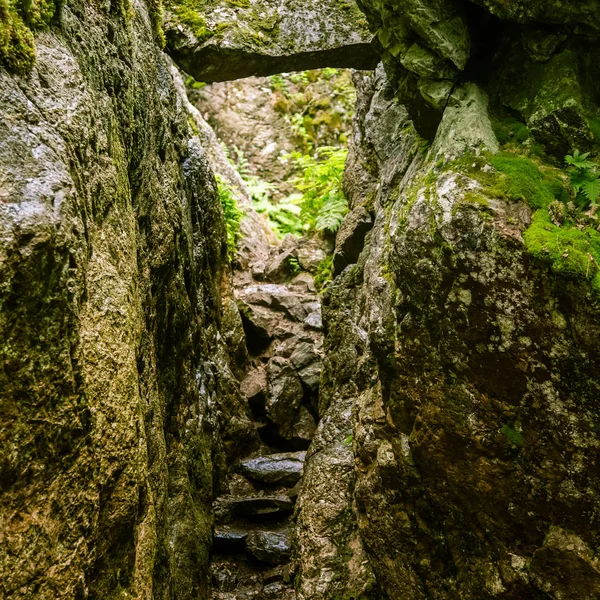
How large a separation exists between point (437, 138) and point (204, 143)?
865 centimetres

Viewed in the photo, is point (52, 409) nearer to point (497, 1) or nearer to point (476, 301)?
point (476, 301)

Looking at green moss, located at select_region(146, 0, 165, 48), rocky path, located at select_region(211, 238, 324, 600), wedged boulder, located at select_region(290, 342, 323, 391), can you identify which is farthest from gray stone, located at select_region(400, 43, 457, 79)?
wedged boulder, located at select_region(290, 342, 323, 391)

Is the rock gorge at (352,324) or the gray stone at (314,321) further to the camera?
the gray stone at (314,321)

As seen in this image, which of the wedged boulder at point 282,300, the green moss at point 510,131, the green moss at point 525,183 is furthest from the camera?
the wedged boulder at point 282,300

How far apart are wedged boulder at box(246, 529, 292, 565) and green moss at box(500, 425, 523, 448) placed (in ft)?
12.7

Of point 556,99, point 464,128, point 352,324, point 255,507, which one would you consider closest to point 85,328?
point 464,128

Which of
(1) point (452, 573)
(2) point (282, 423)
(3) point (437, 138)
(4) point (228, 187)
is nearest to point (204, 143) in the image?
(4) point (228, 187)

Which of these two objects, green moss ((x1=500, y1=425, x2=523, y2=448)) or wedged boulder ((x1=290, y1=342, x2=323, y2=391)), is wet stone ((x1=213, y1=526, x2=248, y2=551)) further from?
green moss ((x1=500, y1=425, x2=523, y2=448))

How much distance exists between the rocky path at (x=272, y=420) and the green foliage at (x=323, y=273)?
0.59ft

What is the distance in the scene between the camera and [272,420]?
873 cm

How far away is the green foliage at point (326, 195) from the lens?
1048cm

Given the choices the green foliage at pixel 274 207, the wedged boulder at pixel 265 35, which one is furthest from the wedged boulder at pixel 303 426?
the green foliage at pixel 274 207

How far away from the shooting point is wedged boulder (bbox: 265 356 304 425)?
8.75 m

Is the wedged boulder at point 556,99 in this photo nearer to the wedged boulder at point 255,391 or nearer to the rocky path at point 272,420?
A: the rocky path at point 272,420
